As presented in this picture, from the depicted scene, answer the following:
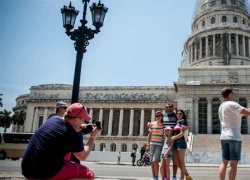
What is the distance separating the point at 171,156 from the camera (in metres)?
7.77

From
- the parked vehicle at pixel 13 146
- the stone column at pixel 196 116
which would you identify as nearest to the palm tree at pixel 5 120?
the parked vehicle at pixel 13 146

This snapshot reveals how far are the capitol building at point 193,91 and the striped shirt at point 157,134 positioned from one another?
37.0 meters

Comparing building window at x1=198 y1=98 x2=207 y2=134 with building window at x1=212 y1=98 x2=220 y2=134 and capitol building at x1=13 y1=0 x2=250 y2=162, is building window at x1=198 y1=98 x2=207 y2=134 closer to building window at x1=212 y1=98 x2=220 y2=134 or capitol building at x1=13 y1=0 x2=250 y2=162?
capitol building at x1=13 y1=0 x2=250 y2=162

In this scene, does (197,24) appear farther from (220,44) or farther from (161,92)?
(161,92)

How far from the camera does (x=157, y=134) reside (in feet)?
26.9

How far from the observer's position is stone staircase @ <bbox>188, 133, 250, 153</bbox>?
35.6 meters

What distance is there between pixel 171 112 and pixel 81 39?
4.02m

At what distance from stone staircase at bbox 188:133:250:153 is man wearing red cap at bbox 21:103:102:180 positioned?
3340 cm

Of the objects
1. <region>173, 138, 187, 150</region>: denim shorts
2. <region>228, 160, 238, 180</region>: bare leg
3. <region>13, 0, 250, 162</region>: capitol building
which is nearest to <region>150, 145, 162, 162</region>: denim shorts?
<region>173, 138, 187, 150</region>: denim shorts

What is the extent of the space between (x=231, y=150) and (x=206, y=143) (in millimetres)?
33410

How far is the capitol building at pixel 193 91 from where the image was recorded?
45281 mm

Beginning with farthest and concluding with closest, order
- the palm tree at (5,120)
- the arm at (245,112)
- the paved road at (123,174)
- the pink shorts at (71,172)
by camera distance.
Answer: the palm tree at (5,120)
the paved road at (123,174)
the arm at (245,112)
the pink shorts at (71,172)

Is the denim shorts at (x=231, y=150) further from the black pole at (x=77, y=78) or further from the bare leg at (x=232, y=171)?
the black pole at (x=77, y=78)

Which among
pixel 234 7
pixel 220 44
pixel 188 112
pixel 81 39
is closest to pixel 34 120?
pixel 188 112
